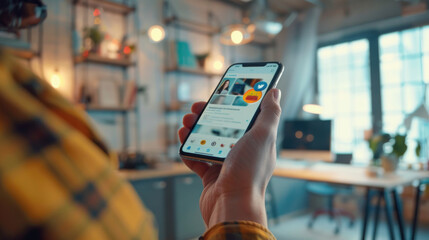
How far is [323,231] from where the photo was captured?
348 cm

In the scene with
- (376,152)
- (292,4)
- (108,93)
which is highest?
(292,4)

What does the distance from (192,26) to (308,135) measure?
6.51ft

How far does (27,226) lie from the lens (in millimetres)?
151

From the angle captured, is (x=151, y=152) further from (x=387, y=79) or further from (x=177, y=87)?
(x=387, y=79)

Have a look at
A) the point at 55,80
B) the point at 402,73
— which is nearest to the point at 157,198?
the point at 55,80

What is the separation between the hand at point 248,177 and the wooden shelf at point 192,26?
126 inches

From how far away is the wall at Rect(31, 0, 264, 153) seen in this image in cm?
280

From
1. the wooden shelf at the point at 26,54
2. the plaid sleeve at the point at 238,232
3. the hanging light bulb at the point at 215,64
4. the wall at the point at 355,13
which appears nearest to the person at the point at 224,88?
the plaid sleeve at the point at 238,232

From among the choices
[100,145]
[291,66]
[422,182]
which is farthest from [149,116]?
[100,145]

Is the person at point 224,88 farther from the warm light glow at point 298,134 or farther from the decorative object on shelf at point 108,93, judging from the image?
the warm light glow at point 298,134

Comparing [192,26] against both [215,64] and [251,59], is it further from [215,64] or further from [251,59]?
[251,59]

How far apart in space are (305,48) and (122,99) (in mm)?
2599

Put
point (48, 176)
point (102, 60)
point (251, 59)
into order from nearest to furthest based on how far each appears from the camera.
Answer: point (48, 176) < point (102, 60) < point (251, 59)

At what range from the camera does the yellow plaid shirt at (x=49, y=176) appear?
15 centimetres
